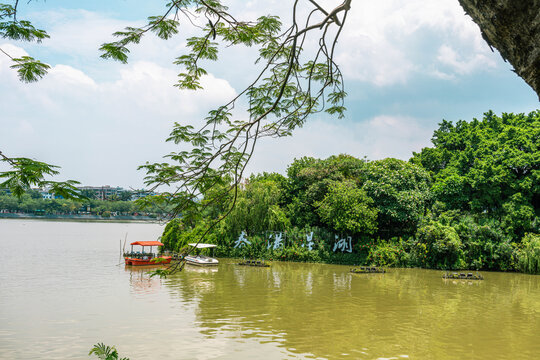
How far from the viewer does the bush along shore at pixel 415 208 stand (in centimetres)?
1888

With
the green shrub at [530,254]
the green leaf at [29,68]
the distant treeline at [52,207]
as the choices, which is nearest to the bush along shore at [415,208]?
the green shrub at [530,254]

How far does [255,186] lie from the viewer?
24.1 m

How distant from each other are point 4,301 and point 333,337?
34.1 feet

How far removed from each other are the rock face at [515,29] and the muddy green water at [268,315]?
7581mm

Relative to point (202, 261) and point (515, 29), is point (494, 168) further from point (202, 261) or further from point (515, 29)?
point (515, 29)

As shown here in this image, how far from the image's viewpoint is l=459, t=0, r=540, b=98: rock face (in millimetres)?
1516

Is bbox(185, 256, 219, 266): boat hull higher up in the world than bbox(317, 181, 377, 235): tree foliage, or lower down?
lower down

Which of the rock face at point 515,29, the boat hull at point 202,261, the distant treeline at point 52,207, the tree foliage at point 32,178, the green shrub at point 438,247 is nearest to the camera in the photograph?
the rock face at point 515,29

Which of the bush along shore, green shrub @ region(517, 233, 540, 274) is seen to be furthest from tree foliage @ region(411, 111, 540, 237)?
green shrub @ region(517, 233, 540, 274)

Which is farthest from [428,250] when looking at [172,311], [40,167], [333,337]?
[40,167]

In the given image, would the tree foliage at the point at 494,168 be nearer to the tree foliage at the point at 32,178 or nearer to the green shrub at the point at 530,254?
the green shrub at the point at 530,254

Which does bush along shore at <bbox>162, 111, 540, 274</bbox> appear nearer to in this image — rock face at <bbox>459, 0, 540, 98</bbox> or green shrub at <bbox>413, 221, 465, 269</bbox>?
green shrub at <bbox>413, 221, 465, 269</bbox>

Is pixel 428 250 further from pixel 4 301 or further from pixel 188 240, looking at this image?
pixel 4 301

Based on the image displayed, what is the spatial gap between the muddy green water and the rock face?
7581 mm
